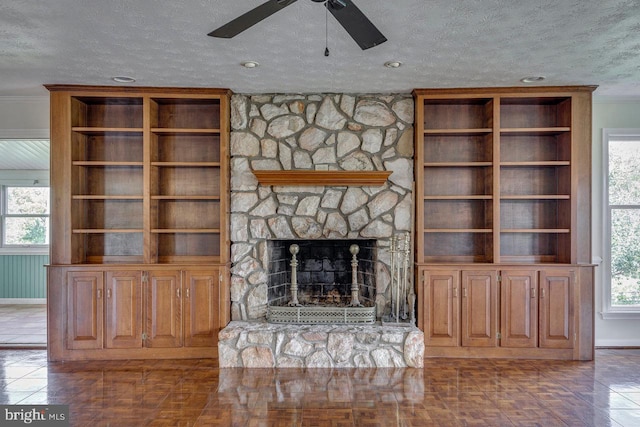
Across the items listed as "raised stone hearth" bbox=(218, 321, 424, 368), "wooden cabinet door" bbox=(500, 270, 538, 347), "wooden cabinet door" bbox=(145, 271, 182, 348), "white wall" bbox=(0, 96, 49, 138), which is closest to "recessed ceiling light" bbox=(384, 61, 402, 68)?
"wooden cabinet door" bbox=(500, 270, 538, 347)

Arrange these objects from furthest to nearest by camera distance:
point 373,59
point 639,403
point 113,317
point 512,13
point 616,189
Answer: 1. point 616,189
2. point 113,317
3. point 373,59
4. point 639,403
5. point 512,13

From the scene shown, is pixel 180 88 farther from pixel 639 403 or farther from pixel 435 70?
pixel 639 403

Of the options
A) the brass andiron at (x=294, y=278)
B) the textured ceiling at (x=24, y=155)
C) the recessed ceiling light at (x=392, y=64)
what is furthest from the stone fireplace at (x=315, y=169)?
the textured ceiling at (x=24, y=155)

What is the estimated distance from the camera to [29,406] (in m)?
3.28

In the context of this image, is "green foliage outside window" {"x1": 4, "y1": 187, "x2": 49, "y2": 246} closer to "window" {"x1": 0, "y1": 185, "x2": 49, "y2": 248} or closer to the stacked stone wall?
"window" {"x1": 0, "y1": 185, "x2": 49, "y2": 248}

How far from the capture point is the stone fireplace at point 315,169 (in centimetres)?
466

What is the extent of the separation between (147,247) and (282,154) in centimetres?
162

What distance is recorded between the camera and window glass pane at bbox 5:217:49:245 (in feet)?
24.6

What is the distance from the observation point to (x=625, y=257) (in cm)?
501

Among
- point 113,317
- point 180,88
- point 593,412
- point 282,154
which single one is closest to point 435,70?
point 282,154

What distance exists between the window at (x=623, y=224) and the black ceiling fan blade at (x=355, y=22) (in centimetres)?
386

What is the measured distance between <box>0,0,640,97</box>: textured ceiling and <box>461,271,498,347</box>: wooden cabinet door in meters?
1.86


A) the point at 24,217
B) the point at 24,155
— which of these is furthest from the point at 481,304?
the point at 24,217

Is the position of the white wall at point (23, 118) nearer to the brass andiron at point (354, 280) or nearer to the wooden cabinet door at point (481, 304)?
the brass andiron at point (354, 280)
